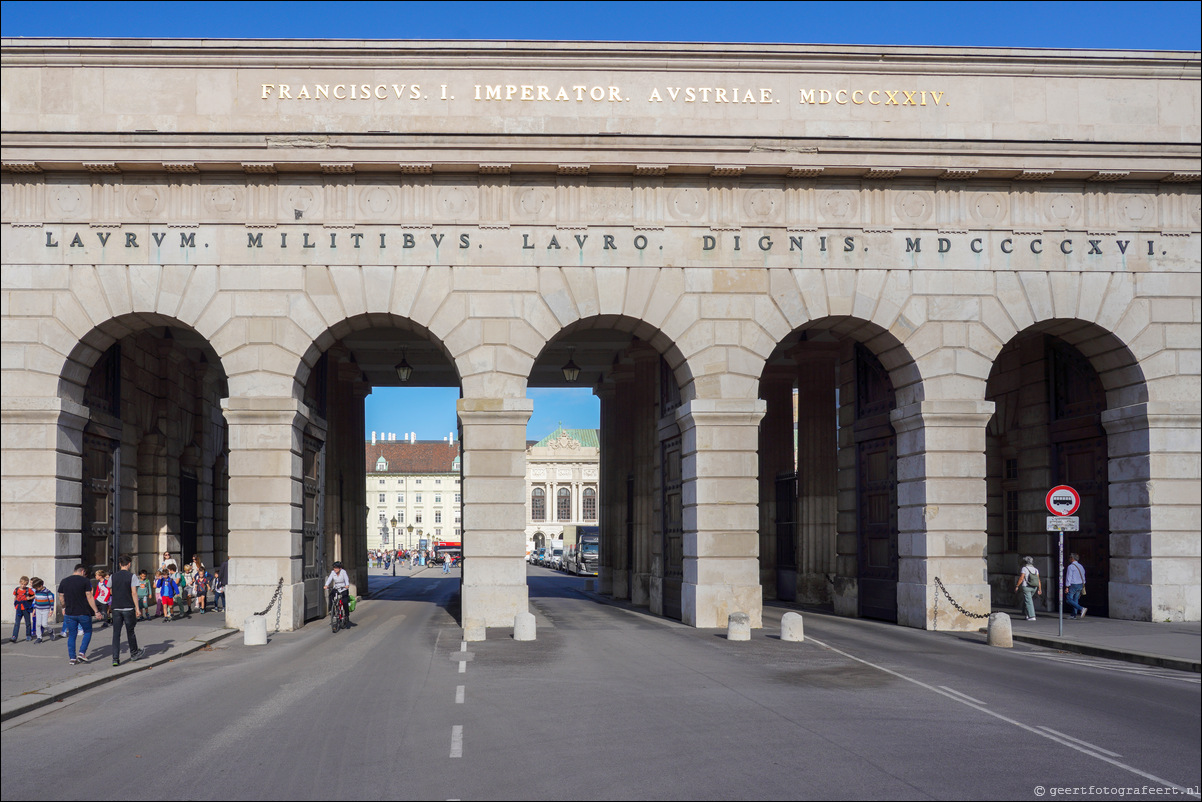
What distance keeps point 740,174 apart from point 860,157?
9.39 feet

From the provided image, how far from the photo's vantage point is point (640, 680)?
667 inches

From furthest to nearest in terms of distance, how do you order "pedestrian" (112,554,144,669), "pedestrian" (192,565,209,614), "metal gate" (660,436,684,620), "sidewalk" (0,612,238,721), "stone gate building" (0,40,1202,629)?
"pedestrian" (192,565,209,614), "metal gate" (660,436,684,620), "stone gate building" (0,40,1202,629), "pedestrian" (112,554,144,669), "sidewalk" (0,612,238,721)

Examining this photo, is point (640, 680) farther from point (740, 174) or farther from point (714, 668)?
point (740, 174)

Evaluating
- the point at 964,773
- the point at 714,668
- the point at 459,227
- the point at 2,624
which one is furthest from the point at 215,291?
the point at 964,773

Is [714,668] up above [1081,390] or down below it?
below

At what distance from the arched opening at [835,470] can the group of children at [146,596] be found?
17.5 metres

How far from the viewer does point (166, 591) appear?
2788cm

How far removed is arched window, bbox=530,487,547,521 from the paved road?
13569 centimetres

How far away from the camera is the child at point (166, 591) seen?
27.9 meters

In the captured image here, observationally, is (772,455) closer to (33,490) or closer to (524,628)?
(524,628)

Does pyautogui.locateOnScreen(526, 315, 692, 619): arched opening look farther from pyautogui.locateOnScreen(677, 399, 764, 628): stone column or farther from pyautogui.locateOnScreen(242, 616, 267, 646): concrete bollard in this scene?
pyautogui.locateOnScreen(242, 616, 267, 646): concrete bollard

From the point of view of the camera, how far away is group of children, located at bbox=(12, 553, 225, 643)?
23.4m

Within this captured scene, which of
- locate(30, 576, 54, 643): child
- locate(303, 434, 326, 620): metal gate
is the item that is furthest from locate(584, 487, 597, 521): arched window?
locate(30, 576, 54, 643): child

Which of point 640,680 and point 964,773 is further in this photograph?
point 640,680
